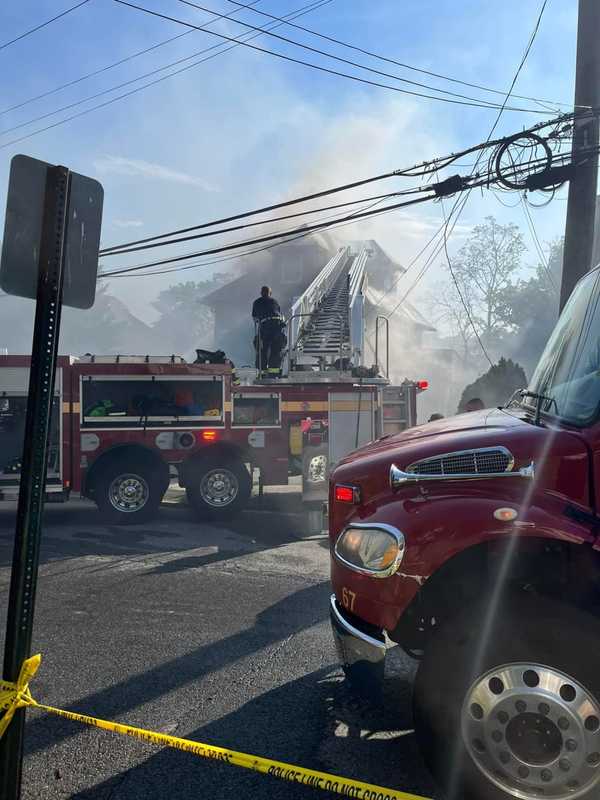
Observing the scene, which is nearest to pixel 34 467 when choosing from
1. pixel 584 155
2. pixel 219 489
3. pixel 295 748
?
pixel 295 748

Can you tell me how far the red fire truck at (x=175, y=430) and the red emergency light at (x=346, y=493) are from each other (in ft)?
21.3

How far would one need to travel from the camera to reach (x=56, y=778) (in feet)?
9.57

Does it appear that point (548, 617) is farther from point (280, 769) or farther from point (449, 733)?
point (280, 769)

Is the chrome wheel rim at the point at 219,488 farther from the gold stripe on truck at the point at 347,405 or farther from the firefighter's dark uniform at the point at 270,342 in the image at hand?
the firefighter's dark uniform at the point at 270,342

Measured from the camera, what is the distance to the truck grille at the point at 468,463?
2.68 metres

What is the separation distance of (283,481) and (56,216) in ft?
25.5

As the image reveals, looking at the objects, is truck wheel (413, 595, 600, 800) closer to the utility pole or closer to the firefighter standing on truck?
the utility pole

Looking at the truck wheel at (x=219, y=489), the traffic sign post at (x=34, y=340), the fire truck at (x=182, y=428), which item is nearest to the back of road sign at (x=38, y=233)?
the traffic sign post at (x=34, y=340)

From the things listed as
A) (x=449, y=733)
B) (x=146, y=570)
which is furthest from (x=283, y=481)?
(x=449, y=733)

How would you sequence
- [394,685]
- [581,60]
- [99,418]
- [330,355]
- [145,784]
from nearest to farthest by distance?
[145,784] < [394,685] < [581,60] < [99,418] < [330,355]

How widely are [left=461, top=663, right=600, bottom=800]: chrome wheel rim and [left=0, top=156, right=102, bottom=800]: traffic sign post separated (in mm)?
1672

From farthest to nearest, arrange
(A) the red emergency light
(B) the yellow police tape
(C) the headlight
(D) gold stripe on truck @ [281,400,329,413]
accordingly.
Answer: (D) gold stripe on truck @ [281,400,329,413], (A) the red emergency light, (C) the headlight, (B) the yellow police tape

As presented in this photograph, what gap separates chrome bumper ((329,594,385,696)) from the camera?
2.77 m

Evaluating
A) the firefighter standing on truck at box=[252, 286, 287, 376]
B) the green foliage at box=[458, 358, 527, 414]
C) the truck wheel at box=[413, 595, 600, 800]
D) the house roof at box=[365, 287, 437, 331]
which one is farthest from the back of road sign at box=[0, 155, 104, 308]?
the house roof at box=[365, 287, 437, 331]
